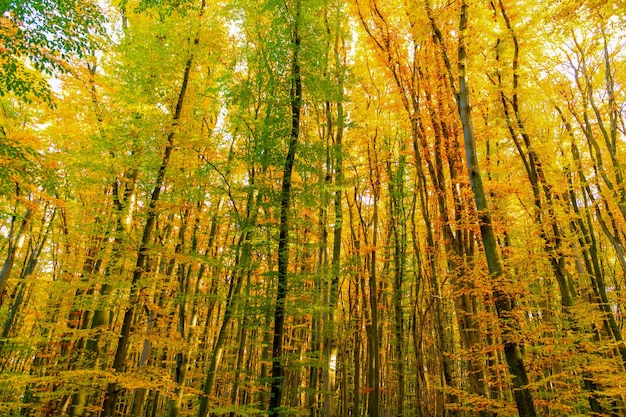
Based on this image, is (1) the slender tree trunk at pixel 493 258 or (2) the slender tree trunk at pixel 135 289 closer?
(1) the slender tree trunk at pixel 493 258

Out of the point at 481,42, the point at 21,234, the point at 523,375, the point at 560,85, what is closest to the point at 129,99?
the point at 21,234

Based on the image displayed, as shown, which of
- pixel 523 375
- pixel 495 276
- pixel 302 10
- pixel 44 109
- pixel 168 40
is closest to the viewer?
pixel 523 375

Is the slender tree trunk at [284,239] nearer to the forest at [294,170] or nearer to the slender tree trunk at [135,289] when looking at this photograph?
the forest at [294,170]

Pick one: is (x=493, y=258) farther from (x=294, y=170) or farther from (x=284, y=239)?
(x=294, y=170)

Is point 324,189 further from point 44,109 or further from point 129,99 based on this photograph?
point 44,109

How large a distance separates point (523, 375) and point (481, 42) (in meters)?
7.65

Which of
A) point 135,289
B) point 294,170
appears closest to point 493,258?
point 294,170

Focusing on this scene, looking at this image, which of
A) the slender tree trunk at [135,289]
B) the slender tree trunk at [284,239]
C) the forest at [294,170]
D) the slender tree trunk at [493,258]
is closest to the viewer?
the slender tree trunk at [493,258]

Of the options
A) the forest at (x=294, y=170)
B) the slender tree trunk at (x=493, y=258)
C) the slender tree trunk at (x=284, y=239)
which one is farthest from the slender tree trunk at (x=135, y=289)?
the slender tree trunk at (x=493, y=258)

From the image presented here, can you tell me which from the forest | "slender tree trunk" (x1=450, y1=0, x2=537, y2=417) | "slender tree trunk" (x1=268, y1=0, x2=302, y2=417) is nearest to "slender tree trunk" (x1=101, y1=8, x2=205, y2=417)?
the forest

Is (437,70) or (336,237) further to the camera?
(336,237)

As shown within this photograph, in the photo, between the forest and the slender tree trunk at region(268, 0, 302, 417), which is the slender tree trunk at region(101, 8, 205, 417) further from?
the slender tree trunk at region(268, 0, 302, 417)

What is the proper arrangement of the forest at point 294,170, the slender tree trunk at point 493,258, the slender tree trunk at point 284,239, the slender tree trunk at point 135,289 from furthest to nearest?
the slender tree trunk at point 135,289
the forest at point 294,170
the slender tree trunk at point 284,239
the slender tree trunk at point 493,258

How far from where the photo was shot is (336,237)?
10.7 m
